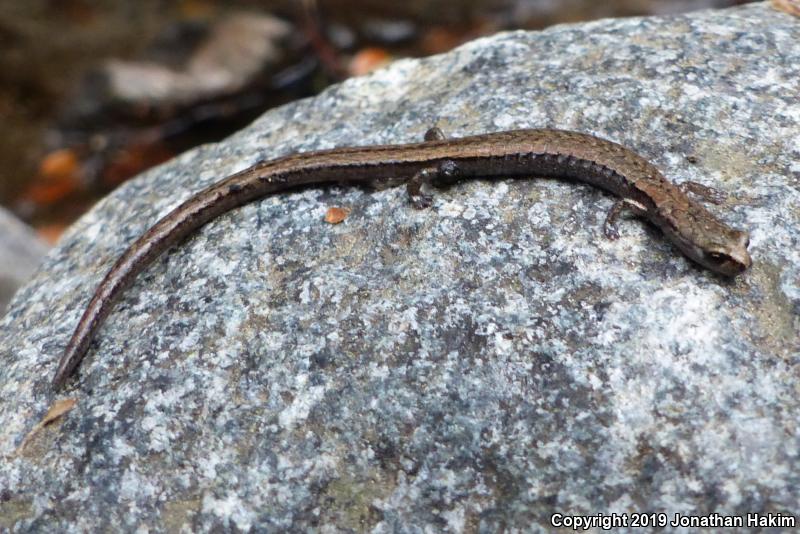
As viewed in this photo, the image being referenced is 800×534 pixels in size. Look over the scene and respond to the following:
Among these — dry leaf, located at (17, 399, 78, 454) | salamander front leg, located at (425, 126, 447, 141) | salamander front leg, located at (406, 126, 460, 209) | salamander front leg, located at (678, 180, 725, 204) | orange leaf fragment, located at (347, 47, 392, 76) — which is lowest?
orange leaf fragment, located at (347, 47, 392, 76)

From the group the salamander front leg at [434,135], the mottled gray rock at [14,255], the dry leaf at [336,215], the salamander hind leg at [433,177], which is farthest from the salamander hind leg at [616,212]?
the mottled gray rock at [14,255]

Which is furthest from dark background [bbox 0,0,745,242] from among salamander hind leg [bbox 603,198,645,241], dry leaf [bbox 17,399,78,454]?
salamander hind leg [bbox 603,198,645,241]

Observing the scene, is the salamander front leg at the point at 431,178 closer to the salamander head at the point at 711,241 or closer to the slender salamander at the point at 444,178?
the slender salamander at the point at 444,178

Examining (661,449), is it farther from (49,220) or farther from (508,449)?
(49,220)

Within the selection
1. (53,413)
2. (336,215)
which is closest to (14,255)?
(53,413)

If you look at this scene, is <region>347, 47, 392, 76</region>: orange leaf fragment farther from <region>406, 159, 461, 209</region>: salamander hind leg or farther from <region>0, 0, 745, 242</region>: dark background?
<region>406, 159, 461, 209</region>: salamander hind leg

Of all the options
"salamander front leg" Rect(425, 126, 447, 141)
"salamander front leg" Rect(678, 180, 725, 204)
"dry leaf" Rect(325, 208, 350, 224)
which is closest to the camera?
"salamander front leg" Rect(678, 180, 725, 204)

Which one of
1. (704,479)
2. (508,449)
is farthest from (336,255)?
(704,479)
